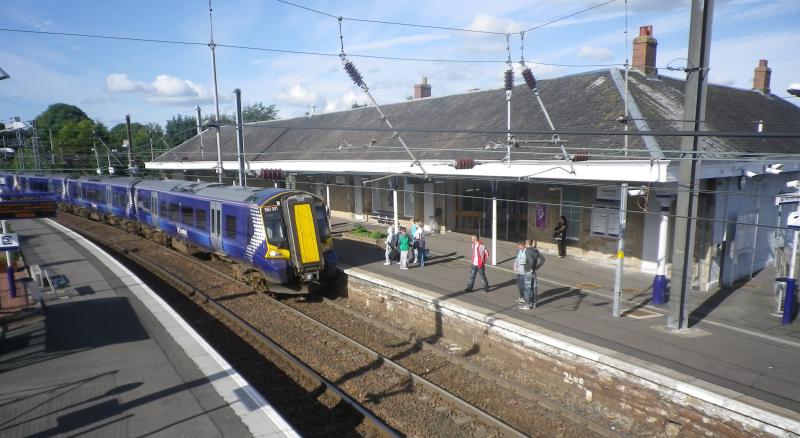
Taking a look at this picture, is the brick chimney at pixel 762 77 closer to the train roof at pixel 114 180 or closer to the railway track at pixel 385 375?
the railway track at pixel 385 375

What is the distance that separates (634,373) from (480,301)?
416 cm

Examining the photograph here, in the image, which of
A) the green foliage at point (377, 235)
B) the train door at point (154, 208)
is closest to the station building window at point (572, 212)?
the green foliage at point (377, 235)

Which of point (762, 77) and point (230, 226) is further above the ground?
point (762, 77)

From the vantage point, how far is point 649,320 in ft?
33.1

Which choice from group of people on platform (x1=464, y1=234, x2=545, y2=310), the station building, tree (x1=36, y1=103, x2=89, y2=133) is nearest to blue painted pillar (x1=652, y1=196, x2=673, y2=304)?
the station building

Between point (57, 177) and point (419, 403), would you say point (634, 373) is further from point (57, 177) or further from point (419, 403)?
point (57, 177)

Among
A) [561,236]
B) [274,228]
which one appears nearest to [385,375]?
[274,228]

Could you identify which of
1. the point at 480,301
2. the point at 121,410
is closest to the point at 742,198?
the point at 480,301

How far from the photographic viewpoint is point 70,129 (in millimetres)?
55656

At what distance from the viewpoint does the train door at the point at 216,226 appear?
589 inches

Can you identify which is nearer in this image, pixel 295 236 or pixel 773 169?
pixel 295 236

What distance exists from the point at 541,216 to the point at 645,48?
6.90 metres

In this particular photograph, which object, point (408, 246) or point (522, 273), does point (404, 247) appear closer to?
point (408, 246)

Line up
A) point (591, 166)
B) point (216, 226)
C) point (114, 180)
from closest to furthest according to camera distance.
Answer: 1. point (591, 166)
2. point (216, 226)
3. point (114, 180)
